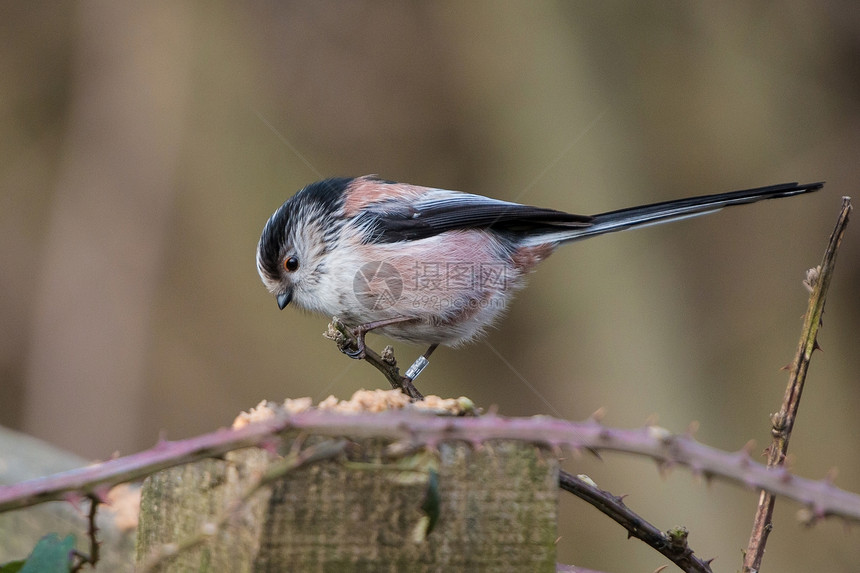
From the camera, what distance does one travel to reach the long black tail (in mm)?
3346

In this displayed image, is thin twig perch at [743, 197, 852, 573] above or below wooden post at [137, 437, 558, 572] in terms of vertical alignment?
above

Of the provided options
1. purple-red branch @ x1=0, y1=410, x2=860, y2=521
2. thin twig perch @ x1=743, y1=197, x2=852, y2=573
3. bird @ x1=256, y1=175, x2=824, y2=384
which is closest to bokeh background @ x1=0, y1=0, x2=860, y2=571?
bird @ x1=256, y1=175, x2=824, y2=384

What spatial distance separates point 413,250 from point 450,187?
253 centimetres

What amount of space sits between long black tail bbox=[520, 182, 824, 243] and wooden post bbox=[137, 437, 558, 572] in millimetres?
2380

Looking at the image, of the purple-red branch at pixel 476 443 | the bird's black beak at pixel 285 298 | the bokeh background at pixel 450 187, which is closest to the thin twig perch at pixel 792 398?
the purple-red branch at pixel 476 443

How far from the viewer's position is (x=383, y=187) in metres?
4.39

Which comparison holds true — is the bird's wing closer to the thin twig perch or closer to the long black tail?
the long black tail

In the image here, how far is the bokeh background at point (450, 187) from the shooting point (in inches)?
217

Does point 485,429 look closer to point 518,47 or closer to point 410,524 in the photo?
point 410,524

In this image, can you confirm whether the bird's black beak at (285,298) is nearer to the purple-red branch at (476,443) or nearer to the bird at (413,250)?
the bird at (413,250)

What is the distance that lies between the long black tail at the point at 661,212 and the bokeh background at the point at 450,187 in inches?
63.5

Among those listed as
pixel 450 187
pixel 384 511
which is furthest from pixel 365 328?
pixel 450 187

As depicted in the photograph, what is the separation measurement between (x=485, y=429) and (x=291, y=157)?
5761mm

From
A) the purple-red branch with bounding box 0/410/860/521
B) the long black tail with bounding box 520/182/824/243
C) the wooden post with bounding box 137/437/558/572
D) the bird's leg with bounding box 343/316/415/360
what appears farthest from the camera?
the long black tail with bounding box 520/182/824/243
